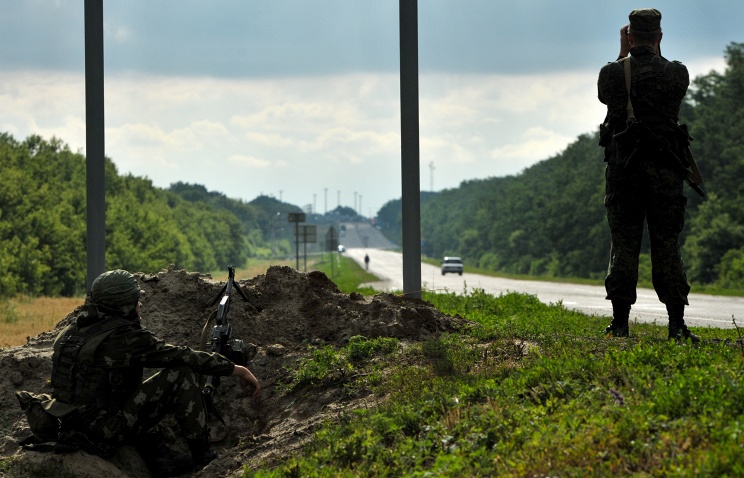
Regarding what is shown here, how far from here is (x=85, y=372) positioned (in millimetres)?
6551

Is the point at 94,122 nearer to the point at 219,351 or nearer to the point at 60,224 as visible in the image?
the point at 219,351

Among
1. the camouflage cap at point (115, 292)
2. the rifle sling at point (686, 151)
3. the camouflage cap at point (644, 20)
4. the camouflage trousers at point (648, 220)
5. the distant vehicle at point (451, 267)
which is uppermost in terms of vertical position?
the camouflage cap at point (644, 20)

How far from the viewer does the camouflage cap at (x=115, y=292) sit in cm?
647

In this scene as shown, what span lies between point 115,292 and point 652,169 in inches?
164

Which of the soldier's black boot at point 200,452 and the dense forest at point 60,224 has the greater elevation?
the dense forest at point 60,224

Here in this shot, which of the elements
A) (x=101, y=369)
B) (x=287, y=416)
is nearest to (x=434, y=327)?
(x=287, y=416)

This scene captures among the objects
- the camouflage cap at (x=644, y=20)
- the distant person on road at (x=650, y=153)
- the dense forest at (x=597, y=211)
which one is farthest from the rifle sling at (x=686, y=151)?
the dense forest at (x=597, y=211)

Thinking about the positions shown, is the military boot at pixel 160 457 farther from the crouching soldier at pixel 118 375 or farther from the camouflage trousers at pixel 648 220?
the camouflage trousers at pixel 648 220

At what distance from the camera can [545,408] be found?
18.9 feet

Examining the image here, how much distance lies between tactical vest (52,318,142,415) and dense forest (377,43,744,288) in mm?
40575

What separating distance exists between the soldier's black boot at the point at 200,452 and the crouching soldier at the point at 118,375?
0.03 metres

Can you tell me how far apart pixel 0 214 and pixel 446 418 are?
3872 centimetres

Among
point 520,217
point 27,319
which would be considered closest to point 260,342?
point 27,319

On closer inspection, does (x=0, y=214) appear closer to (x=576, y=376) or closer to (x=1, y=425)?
(x=1, y=425)
